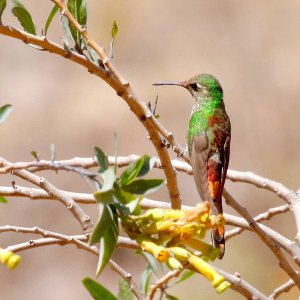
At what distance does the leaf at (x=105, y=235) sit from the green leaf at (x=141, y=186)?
0.18ft

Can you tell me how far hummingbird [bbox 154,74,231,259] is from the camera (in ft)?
10.3

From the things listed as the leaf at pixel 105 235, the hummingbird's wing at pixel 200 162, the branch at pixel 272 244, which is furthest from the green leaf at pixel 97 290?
the hummingbird's wing at pixel 200 162

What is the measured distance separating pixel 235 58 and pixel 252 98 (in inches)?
21.1

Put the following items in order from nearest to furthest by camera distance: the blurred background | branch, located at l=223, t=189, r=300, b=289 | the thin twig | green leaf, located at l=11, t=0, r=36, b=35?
the thin twig, green leaf, located at l=11, t=0, r=36, b=35, branch, located at l=223, t=189, r=300, b=289, the blurred background

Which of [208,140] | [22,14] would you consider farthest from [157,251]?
[208,140]

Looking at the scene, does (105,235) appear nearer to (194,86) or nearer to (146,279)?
(146,279)

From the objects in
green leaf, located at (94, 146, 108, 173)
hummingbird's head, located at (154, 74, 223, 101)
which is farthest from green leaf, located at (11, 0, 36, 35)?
hummingbird's head, located at (154, 74, 223, 101)

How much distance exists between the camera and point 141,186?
1331mm

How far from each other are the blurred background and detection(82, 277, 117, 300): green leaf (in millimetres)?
5171

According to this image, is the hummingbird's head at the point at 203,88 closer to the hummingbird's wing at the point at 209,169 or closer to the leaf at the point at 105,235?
the hummingbird's wing at the point at 209,169

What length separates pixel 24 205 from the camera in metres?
7.09

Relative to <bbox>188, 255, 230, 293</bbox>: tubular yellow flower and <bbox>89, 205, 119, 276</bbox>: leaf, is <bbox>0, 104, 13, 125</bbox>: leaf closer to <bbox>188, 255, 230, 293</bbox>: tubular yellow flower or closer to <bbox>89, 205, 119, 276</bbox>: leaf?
<bbox>89, 205, 119, 276</bbox>: leaf

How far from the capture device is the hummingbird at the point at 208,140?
3.13 metres

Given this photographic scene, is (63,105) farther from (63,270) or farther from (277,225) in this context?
(277,225)
